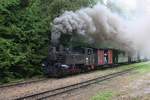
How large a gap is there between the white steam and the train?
92 centimetres

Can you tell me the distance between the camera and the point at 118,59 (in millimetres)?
29422

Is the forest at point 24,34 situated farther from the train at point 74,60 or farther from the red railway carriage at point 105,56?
the red railway carriage at point 105,56

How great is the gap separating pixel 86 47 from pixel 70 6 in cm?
338

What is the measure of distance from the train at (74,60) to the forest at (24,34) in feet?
3.55

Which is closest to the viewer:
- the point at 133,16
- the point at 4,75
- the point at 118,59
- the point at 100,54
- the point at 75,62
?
the point at 4,75

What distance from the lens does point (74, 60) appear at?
19.7 meters

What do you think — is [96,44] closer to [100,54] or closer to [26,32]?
[100,54]

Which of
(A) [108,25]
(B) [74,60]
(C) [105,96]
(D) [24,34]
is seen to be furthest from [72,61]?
(C) [105,96]

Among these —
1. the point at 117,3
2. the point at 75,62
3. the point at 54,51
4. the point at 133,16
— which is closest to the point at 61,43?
the point at 54,51

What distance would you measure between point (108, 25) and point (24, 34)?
28.7 feet

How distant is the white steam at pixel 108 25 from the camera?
19.5 meters

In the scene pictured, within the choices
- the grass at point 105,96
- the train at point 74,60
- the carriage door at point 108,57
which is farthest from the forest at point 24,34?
the grass at point 105,96

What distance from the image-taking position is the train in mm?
18859

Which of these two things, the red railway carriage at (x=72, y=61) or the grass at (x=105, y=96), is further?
the red railway carriage at (x=72, y=61)
